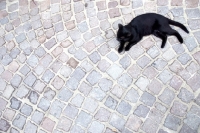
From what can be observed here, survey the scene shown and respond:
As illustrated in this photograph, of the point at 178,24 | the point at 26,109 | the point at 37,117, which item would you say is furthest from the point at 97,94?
the point at 178,24

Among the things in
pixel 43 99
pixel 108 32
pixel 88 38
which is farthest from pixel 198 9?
pixel 43 99

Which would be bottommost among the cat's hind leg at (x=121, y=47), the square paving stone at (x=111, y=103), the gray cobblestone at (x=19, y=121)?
the gray cobblestone at (x=19, y=121)

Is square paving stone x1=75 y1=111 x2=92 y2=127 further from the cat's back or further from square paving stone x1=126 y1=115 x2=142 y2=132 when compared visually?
the cat's back

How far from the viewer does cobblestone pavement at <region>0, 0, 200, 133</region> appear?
3.87 m

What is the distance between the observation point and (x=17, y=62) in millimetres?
4473

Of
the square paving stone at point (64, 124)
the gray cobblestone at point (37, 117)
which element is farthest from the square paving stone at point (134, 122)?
the gray cobblestone at point (37, 117)

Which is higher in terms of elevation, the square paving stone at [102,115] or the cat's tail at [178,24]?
the cat's tail at [178,24]

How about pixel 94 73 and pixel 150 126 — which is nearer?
pixel 150 126

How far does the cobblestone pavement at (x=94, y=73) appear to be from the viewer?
387cm

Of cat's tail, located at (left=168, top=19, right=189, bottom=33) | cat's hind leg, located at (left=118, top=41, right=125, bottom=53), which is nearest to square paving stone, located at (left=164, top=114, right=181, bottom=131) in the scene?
cat's hind leg, located at (left=118, top=41, right=125, bottom=53)

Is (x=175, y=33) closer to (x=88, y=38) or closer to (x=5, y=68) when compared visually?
(x=88, y=38)

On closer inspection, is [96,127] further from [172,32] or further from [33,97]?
[172,32]

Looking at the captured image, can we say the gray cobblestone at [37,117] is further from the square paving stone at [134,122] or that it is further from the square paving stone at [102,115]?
the square paving stone at [134,122]

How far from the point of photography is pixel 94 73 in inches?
165
